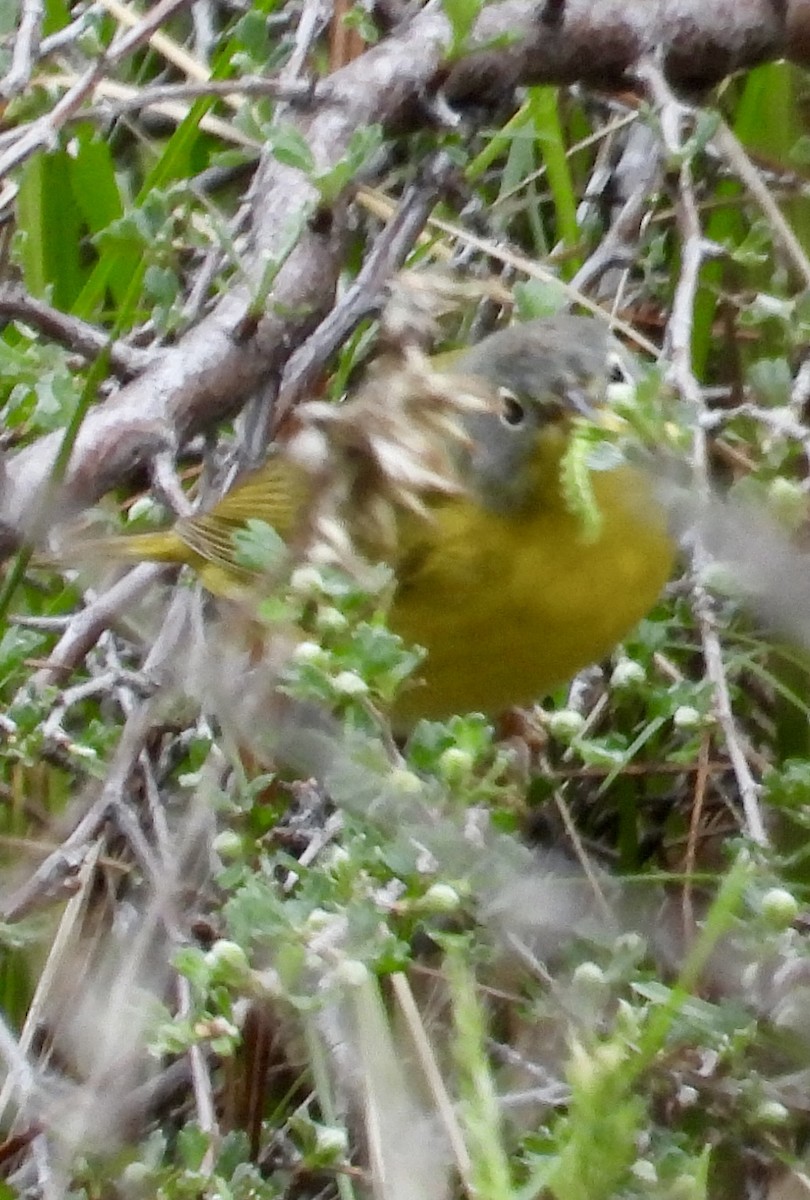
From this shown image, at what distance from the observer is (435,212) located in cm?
212

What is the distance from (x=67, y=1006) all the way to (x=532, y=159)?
1252mm

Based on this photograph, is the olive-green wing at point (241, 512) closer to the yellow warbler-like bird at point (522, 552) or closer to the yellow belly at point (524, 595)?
the yellow warbler-like bird at point (522, 552)

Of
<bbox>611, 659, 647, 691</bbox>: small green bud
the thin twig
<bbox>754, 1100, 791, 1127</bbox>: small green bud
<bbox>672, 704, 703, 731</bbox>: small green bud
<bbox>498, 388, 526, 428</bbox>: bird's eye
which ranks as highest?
the thin twig

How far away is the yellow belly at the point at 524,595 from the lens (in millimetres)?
1808

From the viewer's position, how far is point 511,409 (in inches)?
72.9

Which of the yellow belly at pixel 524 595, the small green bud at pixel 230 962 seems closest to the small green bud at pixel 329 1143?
the small green bud at pixel 230 962

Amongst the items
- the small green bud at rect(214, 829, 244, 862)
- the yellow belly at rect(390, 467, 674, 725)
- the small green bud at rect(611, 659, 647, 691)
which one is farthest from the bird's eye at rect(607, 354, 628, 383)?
the small green bud at rect(214, 829, 244, 862)

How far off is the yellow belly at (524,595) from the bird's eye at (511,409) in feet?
0.36

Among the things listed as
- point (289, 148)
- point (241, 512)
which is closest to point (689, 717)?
point (289, 148)

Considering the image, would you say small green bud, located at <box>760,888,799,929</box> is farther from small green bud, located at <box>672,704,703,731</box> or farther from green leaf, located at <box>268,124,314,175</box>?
green leaf, located at <box>268,124,314,175</box>

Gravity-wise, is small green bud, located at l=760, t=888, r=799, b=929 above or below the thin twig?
below

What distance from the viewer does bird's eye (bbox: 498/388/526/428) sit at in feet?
5.96

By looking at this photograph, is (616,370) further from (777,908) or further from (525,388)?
(777,908)

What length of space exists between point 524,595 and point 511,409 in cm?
22
